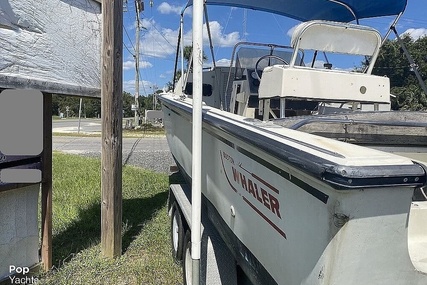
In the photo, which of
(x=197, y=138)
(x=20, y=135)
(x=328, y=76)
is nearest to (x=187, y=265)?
(x=197, y=138)

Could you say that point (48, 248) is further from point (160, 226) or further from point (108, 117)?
point (160, 226)

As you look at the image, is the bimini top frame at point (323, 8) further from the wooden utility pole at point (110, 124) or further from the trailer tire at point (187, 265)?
the trailer tire at point (187, 265)

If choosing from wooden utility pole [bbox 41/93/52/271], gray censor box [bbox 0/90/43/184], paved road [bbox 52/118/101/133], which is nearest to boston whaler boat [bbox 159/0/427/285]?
wooden utility pole [bbox 41/93/52/271]

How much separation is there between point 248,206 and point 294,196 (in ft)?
1.57

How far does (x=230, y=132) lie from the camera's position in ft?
6.64

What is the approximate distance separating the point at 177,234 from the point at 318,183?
2.49m

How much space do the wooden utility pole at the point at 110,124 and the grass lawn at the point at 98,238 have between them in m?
0.23

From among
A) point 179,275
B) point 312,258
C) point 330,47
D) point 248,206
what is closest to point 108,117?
point 179,275

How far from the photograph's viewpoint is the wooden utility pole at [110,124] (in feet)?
10.8

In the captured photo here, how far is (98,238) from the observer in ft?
12.7

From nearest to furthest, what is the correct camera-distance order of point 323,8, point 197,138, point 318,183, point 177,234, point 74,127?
point 318,183
point 197,138
point 177,234
point 323,8
point 74,127

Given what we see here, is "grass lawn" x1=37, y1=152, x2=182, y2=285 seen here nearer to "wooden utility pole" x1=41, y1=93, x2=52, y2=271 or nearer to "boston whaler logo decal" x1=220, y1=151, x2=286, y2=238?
"wooden utility pole" x1=41, y1=93, x2=52, y2=271

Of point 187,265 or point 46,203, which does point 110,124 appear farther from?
point 187,265

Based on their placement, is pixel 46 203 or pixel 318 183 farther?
pixel 46 203
